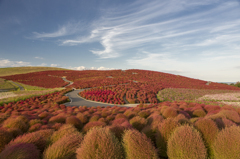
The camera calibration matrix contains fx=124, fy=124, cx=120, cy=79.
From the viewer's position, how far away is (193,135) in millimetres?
2324

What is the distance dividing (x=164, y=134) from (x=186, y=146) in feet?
1.85

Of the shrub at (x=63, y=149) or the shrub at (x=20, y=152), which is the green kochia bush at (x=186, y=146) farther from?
the shrub at (x=20, y=152)

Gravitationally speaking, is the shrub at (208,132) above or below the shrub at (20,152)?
above

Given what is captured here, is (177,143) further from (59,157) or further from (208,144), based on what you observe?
(59,157)

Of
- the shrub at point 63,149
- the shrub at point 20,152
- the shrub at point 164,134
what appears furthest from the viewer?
the shrub at point 164,134

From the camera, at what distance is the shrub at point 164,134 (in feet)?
8.79

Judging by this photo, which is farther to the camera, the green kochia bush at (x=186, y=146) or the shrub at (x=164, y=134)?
the shrub at (x=164, y=134)

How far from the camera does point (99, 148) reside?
Answer: 196 centimetres

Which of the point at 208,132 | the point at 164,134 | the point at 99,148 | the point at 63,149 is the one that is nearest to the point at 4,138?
the point at 63,149

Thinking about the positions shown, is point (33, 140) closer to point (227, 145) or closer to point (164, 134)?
point (164, 134)

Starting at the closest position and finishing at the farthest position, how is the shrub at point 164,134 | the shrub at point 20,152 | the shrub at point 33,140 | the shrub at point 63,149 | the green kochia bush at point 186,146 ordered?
the shrub at point 20,152
the shrub at point 63,149
the green kochia bush at point 186,146
the shrub at point 33,140
the shrub at point 164,134

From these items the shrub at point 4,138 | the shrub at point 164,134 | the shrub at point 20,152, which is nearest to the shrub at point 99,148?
the shrub at point 20,152

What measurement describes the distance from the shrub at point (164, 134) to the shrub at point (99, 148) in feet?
3.48

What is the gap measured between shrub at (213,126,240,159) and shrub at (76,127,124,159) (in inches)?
73.8
